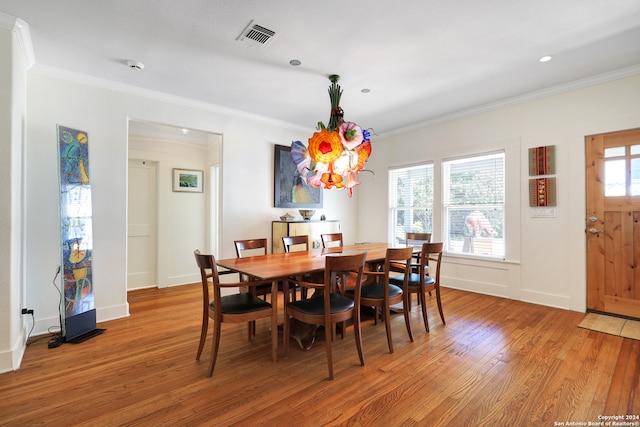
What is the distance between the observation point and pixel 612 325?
2906mm

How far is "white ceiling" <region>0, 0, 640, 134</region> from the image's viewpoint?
6.90 feet

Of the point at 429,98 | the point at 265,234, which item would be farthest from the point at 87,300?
the point at 429,98

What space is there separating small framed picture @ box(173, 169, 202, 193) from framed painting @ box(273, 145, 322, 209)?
59.3 inches

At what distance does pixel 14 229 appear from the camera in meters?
2.25

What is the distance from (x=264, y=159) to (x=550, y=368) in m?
4.13

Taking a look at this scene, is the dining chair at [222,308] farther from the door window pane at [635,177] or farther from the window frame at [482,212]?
the door window pane at [635,177]

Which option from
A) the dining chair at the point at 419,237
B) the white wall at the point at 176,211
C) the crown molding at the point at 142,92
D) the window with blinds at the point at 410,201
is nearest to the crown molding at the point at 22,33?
the crown molding at the point at 142,92

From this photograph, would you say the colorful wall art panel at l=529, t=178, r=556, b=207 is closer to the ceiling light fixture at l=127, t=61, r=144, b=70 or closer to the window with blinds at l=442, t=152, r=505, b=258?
the window with blinds at l=442, t=152, r=505, b=258

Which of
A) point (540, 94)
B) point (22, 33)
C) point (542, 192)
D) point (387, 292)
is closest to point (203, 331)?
point (387, 292)

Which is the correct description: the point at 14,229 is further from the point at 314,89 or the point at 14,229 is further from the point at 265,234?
the point at 314,89

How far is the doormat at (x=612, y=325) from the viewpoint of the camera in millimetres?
2713

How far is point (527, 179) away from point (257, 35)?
3.66 meters

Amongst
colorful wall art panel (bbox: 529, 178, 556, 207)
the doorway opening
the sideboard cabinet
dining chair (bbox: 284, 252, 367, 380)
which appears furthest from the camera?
the doorway opening

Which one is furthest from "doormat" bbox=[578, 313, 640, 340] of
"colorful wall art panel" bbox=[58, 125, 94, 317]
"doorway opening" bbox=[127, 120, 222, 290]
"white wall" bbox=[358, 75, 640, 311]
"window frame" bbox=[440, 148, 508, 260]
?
"colorful wall art panel" bbox=[58, 125, 94, 317]
